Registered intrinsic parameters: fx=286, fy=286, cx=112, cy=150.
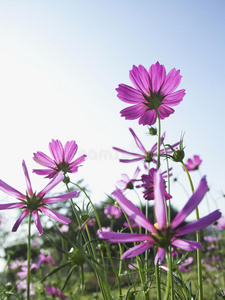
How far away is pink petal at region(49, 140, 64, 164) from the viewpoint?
2.65 feet

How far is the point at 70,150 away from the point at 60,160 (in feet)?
0.14

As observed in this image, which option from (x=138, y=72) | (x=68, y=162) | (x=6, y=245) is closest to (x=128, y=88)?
(x=138, y=72)

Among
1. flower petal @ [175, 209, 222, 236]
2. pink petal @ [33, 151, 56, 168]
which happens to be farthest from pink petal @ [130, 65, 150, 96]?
flower petal @ [175, 209, 222, 236]

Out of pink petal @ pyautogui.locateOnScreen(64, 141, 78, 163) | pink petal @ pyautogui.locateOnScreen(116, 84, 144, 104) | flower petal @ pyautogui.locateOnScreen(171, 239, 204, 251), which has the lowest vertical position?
flower petal @ pyautogui.locateOnScreen(171, 239, 204, 251)

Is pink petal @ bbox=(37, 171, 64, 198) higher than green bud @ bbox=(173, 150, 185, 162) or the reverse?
the reverse

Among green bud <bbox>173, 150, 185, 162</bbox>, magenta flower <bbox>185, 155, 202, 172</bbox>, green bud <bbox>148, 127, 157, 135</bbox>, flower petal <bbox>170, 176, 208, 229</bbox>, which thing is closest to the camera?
flower petal <bbox>170, 176, 208, 229</bbox>

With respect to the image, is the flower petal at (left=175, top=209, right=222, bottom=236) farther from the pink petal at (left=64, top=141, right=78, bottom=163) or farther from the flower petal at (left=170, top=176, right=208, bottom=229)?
the pink petal at (left=64, top=141, right=78, bottom=163)

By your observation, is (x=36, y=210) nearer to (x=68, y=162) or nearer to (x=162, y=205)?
(x=68, y=162)

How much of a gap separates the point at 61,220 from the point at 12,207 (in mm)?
103

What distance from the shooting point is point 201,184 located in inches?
14.4

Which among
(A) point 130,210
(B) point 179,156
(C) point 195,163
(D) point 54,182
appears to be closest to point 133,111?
(B) point 179,156

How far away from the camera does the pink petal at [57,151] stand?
0.81 metres

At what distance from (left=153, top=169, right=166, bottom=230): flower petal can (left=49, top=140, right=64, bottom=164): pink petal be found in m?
0.46

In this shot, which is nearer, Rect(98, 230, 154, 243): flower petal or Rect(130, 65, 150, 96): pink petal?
Rect(98, 230, 154, 243): flower petal
